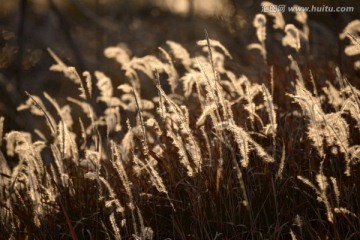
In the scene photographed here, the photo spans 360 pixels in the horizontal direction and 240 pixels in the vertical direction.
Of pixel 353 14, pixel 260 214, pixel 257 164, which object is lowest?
pixel 260 214

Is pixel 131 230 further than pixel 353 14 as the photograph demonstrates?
No

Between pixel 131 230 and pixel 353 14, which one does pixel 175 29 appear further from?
pixel 131 230

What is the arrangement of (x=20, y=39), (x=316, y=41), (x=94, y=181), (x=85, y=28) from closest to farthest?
(x=94, y=181)
(x=20, y=39)
(x=316, y=41)
(x=85, y=28)

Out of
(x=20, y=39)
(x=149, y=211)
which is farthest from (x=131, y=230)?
(x=20, y=39)

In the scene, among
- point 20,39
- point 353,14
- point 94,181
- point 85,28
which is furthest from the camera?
point 85,28

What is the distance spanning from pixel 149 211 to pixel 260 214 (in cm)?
59

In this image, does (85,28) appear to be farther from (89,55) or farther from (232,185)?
(232,185)

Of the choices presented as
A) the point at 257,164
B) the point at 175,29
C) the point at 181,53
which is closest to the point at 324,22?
the point at 175,29

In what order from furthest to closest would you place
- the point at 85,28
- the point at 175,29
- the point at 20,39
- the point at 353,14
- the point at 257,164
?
1. the point at 85,28
2. the point at 175,29
3. the point at 353,14
4. the point at 20,39
5. the point at 257,164

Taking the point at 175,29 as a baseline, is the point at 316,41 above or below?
below

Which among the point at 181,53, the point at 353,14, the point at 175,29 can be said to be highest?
the point at 175,29

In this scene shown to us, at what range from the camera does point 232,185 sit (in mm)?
3275

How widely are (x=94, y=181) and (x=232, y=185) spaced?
863mm

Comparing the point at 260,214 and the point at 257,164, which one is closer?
the point at 260,214
